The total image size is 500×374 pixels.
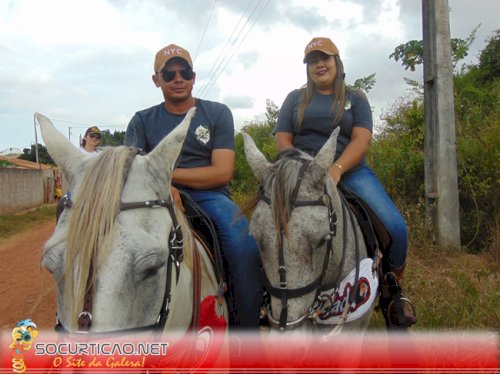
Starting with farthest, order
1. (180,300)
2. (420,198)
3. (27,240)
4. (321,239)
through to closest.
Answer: (27,240) → (420,198) → (321,239) → (180,300)

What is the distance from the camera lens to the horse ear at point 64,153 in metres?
2.00

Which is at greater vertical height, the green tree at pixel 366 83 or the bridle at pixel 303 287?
the green tree at pixel 366 83

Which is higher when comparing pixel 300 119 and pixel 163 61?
pixel 163 61

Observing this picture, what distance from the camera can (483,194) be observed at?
6.76m

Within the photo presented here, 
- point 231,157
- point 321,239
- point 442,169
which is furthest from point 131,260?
point 442,169

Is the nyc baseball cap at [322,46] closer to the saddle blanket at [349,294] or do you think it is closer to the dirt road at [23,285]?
the saddle blanket at [349,294]

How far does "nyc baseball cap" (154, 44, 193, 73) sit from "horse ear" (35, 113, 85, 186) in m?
1.16

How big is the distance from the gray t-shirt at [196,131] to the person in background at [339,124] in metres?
0.81

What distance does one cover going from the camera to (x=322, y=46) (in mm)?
3518

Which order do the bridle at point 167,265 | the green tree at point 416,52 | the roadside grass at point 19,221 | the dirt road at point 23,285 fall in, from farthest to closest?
1. the roadside grass at point 19,221
2. the green tree at point 416,52
3. the dirt road at point 23,285
4. the bridle at point 167,265

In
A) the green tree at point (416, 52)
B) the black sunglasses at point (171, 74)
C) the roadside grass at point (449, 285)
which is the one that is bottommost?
the roadside grass at point (449, 285)

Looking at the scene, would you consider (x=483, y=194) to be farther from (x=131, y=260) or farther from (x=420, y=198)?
(x=131, y=260)

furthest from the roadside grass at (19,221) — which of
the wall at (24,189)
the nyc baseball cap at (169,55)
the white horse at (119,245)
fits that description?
the white horse at (119,245)

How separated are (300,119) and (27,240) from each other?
39.4 feet
